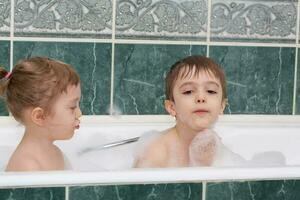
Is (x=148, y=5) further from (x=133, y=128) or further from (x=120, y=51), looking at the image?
(x=133, y=128)

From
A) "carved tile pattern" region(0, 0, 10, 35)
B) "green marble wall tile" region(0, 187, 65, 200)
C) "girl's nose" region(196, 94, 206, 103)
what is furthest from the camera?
"carved tile pattern" region(0, 0, 10, 35)

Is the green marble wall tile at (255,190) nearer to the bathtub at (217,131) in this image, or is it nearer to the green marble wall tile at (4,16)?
the bathtub at (217,131)

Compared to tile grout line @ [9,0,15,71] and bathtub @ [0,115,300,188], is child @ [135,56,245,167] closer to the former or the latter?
bathtub @ [0,115,300,188]

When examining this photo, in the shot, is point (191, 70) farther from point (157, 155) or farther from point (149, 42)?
point (149, 42)

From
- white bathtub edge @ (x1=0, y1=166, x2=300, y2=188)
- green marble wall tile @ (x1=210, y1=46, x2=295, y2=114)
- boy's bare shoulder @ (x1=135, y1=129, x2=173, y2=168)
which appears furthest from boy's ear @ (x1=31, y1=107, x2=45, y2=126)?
green marble wall tile @ (x1=210, y1=46, x2=295, y2=114)

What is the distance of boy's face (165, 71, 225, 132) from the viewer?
1997 millimetres

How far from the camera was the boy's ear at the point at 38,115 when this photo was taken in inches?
71.2

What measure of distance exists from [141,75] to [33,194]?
1.10m

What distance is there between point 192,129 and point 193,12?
798 mm

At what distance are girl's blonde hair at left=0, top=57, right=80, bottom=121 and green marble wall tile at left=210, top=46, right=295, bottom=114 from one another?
3.47 feet

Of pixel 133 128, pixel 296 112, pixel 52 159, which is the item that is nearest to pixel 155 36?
pixel 133 128

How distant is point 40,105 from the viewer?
181 centimetres

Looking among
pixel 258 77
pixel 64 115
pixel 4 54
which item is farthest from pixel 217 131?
pixel 64 115

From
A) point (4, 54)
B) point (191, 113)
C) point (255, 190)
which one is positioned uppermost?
point (4, 54)
